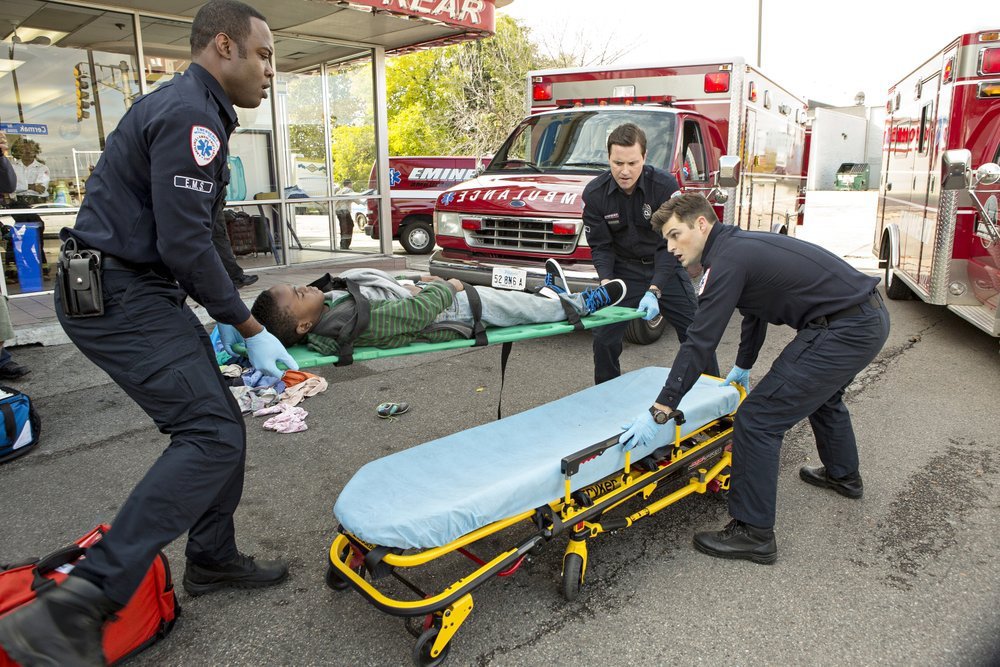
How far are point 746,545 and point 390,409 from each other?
2692 mm

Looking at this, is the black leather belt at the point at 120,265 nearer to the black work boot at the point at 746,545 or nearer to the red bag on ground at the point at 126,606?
the red bag on ground at the point at 126,606

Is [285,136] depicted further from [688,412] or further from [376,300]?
[688,412]

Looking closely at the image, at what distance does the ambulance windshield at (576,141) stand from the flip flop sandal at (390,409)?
319 cm

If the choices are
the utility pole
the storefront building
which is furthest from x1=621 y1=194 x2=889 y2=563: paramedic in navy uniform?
the utility pole

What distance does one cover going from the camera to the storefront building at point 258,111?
803 cm

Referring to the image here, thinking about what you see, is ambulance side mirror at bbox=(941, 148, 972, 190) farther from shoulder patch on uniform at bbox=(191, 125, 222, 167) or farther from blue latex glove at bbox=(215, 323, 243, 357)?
shoulder patch on uniform at bbox=(191, 125, 222, 167)

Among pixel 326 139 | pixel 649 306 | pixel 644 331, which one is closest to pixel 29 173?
pixel 326 139

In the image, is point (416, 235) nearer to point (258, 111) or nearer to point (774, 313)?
point (258, 111)

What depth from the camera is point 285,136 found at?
1056cm

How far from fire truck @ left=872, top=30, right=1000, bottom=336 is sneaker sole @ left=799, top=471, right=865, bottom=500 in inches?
114

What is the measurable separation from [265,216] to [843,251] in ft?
38.4

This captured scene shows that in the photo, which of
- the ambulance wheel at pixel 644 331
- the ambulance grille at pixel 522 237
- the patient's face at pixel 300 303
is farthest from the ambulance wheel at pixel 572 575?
the ambulance wheel at pixel 644 331

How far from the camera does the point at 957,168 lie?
214 inches

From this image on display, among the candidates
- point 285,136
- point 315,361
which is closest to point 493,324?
point 315,361
